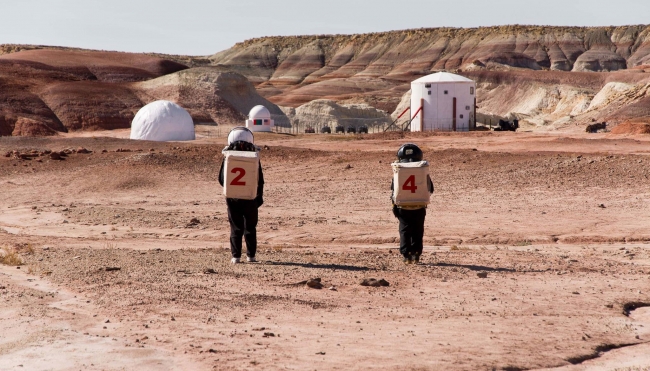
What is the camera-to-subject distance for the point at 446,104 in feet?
179

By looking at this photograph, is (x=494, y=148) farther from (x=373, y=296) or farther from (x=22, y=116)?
(x=22, y=116)

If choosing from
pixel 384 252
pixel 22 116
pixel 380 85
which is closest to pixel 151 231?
pixel 384 252

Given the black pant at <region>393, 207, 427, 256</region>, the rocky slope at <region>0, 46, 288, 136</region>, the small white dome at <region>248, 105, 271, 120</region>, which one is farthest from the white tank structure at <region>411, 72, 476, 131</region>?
the black pant at <region>393, 207, 427, 256</region>

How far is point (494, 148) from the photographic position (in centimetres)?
3719

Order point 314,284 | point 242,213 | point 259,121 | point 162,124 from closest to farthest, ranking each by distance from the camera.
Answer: point 314,284 → point 242,213 → point 162,124 → point 259,121

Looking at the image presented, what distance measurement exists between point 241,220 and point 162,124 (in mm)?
39770

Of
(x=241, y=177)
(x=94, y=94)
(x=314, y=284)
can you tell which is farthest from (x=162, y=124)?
(x=314, y=284)

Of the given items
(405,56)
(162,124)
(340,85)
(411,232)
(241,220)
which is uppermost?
(405,56)

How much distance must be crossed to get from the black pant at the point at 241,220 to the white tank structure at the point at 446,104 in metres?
43.1

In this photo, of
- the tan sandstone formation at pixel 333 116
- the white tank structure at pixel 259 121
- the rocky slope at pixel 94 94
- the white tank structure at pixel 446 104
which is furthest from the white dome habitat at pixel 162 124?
the tan sandstone formation at pixel 333 116

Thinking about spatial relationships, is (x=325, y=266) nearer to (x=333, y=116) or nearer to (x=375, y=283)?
(x=375, y=283)

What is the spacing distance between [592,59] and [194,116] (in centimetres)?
10071

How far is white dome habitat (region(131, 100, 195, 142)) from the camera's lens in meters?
50.8

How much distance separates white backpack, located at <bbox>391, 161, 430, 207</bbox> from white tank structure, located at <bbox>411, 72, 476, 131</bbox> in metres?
42.9
